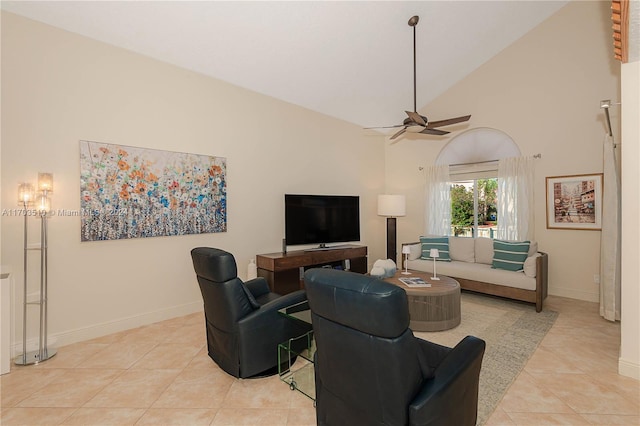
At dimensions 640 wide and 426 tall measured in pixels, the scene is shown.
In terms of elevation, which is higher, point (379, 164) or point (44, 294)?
point (379, 164)

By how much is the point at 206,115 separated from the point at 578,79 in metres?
5.42

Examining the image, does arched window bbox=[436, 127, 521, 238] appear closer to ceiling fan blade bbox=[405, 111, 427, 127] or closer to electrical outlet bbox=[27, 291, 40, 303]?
ceiling fan blade bbox=[405, 111, 427, 127]

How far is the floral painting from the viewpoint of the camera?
3.28 m

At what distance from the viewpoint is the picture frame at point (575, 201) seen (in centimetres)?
433

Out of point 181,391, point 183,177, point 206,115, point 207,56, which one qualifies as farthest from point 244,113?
point 181,391

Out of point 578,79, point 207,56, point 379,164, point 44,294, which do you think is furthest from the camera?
point 379,164

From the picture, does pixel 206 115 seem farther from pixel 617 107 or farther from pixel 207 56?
pixel 617 107

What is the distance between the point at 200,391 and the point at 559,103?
5966 mm

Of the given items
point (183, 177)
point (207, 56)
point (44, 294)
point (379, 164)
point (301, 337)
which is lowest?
point (301, 337)

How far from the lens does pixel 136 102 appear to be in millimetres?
3553

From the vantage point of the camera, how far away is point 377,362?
131 cm

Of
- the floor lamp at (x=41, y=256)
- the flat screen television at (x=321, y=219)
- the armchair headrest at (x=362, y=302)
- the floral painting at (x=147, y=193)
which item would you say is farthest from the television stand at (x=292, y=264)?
the armchair headrest at (x=362, y=302)

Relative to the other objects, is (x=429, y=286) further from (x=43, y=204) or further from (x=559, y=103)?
(x=43, y=204)

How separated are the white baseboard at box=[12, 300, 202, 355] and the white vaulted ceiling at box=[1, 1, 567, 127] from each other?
124 inches
